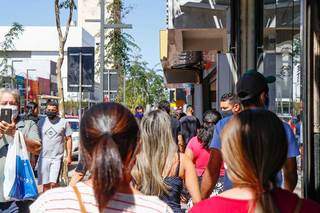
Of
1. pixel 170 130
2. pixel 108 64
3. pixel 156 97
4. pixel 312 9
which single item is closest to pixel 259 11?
pixel 312 9

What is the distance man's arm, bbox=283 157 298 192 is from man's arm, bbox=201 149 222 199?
517 millimetres

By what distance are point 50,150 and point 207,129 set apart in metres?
3.52

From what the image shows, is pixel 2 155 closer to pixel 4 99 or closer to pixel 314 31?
pixel 4 99

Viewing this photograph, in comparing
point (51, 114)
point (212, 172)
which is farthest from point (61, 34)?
point (212, 172)

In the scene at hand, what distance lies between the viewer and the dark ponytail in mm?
2467

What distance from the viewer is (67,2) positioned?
54.1ft

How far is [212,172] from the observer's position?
16.1ft

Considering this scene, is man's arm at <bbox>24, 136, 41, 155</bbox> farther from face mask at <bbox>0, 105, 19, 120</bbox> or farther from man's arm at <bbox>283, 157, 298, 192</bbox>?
man's arm at <bbox>283, 157, 298, 192</bbox>

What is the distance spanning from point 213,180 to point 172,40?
8.20 metres

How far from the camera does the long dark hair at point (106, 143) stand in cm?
247

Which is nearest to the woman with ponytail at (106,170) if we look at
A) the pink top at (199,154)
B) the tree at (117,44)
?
the pink top at (199,154)

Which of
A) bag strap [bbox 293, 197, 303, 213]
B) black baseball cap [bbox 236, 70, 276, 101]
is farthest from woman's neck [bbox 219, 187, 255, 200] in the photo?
black baseball cap [bbox 236, 70, 276, 101]

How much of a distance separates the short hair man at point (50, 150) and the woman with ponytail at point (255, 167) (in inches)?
332

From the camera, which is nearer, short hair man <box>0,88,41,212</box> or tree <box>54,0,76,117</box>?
short hair man <box>0,88,41,212</box>
